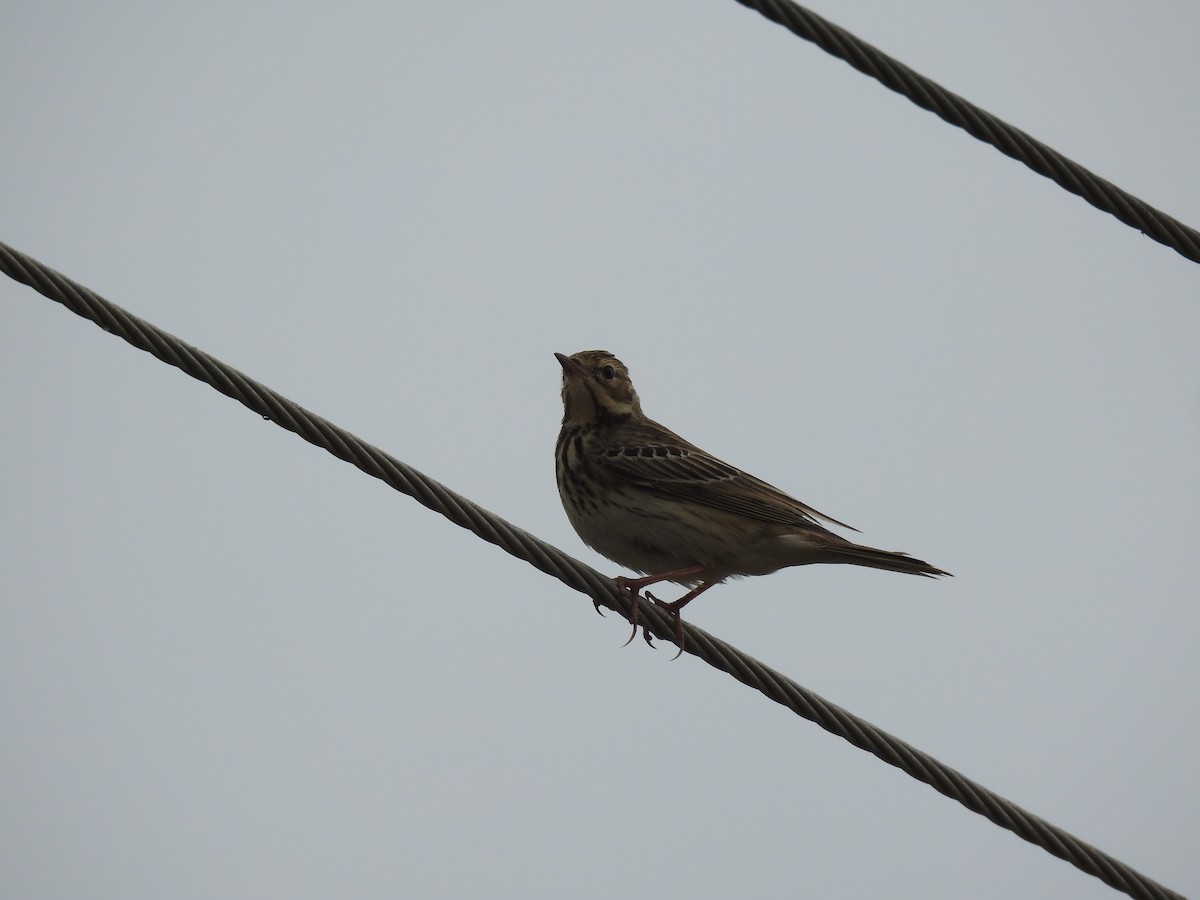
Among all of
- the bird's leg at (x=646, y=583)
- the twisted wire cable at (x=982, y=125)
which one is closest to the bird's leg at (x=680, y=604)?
the bird's leg at (x=646, y=583)

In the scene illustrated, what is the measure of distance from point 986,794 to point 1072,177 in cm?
227

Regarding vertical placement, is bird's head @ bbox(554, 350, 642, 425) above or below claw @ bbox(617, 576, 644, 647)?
above

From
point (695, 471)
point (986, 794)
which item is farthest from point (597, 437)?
point (986, 794)

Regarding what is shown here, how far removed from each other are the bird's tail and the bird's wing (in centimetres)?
26

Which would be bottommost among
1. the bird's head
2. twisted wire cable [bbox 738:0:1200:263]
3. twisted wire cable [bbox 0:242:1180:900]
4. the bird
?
twisted wire cable [bbox 0:242:1180:900]

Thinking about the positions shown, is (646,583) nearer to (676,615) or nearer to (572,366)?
(676,615)

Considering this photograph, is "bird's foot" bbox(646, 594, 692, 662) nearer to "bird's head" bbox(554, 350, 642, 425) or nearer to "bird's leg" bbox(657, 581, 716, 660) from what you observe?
"bird's leg" bbox(657, 581, 716, 660)

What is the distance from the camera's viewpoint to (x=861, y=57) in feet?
15.0

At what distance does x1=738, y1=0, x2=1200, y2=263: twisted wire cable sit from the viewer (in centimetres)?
450

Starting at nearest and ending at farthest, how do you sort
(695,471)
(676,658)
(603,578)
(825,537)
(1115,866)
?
1. (1115,866)
2. (603,578)
3. (676,658)
4. (825,537)
5. (695,471)

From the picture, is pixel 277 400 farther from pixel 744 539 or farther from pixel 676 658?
pixel 744 539

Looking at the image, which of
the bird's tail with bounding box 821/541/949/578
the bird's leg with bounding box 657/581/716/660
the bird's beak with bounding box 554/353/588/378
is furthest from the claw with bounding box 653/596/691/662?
the bird's beak with bounding box 554/353/588/378

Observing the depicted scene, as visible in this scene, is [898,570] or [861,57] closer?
[861,57]

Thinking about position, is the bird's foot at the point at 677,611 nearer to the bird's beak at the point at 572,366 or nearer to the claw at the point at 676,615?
the claw at the point at 676,615
